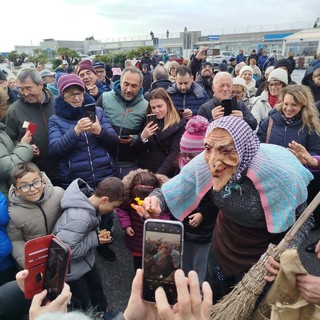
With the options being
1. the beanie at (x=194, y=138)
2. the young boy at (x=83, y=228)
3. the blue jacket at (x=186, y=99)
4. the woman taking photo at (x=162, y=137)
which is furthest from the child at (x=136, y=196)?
the blue jacket at (x=186, y=99)

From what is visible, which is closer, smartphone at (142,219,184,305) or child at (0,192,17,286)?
smartphone at (142,219,184,305)

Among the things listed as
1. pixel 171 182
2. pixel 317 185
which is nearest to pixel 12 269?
pixel 171 182

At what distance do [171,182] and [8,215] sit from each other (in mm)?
1196

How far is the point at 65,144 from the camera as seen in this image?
8.77ft

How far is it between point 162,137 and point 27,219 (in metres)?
1.52

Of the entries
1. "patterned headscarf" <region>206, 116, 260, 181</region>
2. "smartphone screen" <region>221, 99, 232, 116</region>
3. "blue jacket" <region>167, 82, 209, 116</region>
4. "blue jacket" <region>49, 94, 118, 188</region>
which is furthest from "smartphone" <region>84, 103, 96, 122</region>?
"blue jacket" <region>167, 82, 209, 116</region>

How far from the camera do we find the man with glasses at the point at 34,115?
2.98m

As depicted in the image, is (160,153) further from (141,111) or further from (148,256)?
(148,256)

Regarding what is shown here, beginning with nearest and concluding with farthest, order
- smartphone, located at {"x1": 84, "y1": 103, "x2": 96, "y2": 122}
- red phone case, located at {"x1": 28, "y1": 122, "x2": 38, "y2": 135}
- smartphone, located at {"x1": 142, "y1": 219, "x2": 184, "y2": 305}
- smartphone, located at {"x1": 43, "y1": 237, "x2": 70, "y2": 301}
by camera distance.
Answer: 1. smartphone, located at {"x1": 142, "y1": 219, "x2": 184, "y2": 305}
2. smartphone, located at {"x1": 43, "y1": 237, "x2": 70, "y2": 301}
3. smartphone, located at {"x1": 84, "y1": 103, "x2": 96, "y2": 122}
4. red phone case, located at {"x1": 28, "y1": 122, "x2": 38, "y2": 135}

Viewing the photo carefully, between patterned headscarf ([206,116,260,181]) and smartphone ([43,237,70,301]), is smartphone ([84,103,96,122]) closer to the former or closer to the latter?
patterned headscarf ([206,116,260,181])

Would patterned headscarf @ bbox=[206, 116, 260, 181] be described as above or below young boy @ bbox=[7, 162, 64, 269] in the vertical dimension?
above

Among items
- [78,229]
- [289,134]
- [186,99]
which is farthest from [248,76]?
[78,229]

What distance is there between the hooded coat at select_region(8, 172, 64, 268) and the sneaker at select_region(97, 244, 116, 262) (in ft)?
4.11

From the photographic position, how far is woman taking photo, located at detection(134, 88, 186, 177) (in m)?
Answer: 3.05
